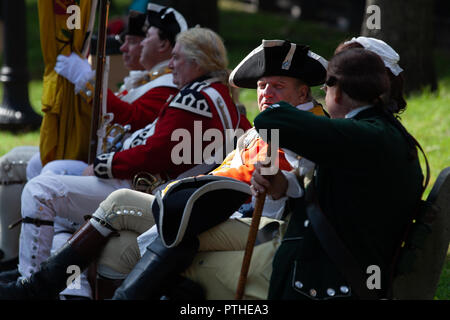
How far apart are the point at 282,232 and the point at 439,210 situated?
0.71 metres

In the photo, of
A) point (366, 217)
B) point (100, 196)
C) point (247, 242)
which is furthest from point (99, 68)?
point (366, 217)

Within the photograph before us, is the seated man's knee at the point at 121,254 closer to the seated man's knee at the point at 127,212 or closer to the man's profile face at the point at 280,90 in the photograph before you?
the seated man's knee at the point at 127,212

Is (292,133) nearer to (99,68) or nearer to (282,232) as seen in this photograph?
(282,232)

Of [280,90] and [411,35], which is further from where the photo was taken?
[411,35]

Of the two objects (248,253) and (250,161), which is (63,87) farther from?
(248,253)

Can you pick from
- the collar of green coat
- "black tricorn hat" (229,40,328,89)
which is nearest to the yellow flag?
"black tricorn hat" (229,40,328,89)

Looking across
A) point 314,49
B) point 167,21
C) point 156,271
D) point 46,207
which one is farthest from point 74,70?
point 314,49

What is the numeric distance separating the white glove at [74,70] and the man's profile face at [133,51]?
2.66ft

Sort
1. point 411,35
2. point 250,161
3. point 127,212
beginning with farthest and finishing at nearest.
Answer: point 411,35 → point 127,212 → point 250,161

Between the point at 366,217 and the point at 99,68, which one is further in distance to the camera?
the point at 99,68

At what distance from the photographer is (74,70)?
15.9 feet

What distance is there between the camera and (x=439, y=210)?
3.08m

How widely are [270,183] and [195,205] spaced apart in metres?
0.45
